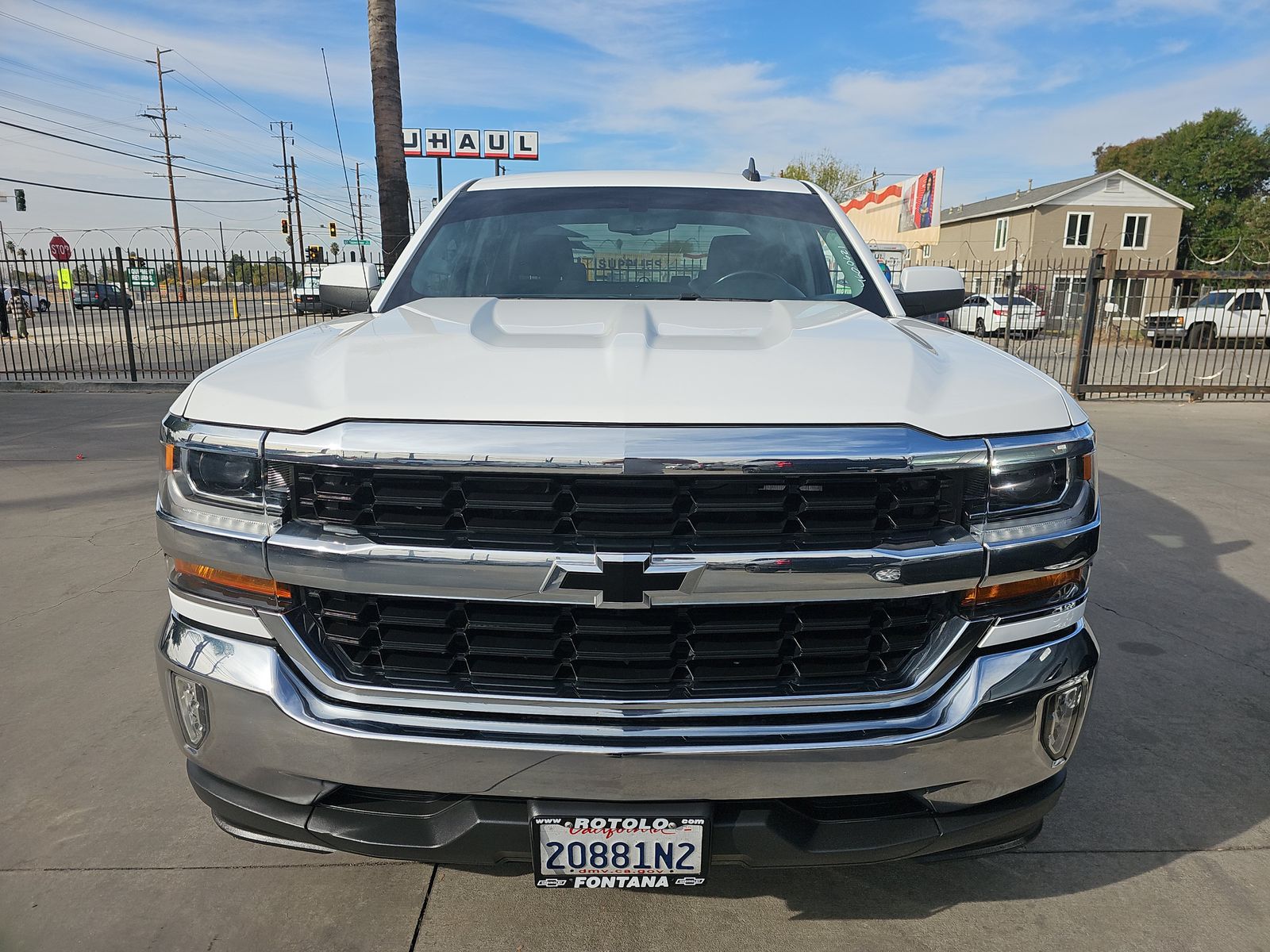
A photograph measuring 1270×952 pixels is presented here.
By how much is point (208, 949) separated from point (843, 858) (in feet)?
5.02

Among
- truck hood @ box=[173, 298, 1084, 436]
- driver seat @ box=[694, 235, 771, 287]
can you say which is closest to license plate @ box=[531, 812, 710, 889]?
truck hood @ box=[173, 298, 1084, 436]

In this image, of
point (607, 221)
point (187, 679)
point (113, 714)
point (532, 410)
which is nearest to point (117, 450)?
point (113, 714)

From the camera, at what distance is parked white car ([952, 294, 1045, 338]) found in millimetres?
24984

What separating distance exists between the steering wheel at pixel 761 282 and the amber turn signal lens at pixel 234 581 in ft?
6.05

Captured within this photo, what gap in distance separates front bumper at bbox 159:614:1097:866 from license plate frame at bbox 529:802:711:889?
0.09 feet

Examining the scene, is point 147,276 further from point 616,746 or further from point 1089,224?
point 1089,224

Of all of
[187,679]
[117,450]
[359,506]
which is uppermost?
[359,506]

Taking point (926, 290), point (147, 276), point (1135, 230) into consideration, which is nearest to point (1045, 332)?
point (1135, 230)

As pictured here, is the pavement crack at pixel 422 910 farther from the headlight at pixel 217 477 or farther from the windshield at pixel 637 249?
the windshield at pixel 637 249

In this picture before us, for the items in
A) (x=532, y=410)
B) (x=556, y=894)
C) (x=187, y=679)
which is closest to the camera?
(x=532, y=410)

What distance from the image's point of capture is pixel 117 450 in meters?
8.05

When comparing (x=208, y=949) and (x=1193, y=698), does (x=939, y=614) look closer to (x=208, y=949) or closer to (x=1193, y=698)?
(x=208, y=949)

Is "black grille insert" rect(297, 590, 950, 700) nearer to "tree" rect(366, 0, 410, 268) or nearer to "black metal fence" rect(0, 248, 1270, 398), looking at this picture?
"black metal fence" rect(0, 248, 1270, 398)

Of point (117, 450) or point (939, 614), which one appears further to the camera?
point (117, 450)
